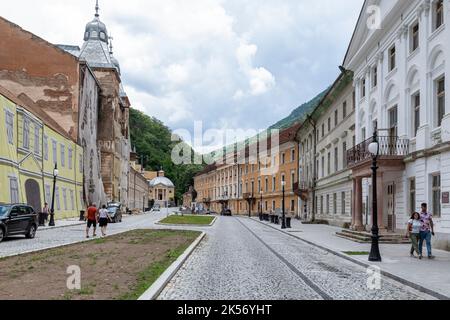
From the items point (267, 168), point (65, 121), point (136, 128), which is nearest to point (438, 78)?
point (65, 121)

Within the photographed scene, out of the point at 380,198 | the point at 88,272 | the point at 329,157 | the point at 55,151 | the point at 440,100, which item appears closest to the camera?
the point at 88,272

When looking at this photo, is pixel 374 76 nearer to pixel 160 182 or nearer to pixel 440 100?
pixel 440 100

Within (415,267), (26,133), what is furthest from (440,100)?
(26,133)

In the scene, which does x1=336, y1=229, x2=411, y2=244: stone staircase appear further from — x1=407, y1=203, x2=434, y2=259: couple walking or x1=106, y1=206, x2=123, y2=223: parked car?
x1=106, y1=206, x2=123, y2=223: parked car

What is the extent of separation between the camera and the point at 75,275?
11.4m

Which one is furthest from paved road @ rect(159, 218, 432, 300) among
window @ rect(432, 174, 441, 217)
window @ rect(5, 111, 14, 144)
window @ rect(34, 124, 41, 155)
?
window @ rect(34, 124, 41, 155)

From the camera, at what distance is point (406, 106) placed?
80.3 feet

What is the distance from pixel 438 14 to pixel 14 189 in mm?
24797

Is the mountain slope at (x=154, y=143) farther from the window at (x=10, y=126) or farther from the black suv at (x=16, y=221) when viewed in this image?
the black suv at (x=16, y=221)

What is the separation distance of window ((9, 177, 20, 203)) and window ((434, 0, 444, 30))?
951 inches

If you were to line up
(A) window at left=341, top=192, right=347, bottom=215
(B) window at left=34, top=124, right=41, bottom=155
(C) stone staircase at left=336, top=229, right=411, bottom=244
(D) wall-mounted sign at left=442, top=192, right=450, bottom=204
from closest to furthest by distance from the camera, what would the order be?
1. (D) wall-mounted sign at left=442, top=192, right=450, bottom=204
2. (C) stone staircase at left=336, top=229, right=411, bottom=244
3. (B) window at left=34, top=124, right=41, bottom=155
4. (A) window at left=341, top=192, right=347, bottom=215

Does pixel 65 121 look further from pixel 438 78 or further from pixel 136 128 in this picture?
pixel 136 128

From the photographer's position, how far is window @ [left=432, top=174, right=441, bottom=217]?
2091 centimetres

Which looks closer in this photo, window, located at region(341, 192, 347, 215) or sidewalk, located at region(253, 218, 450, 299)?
sidewalk, located at region(253, 218, 450, 299)
